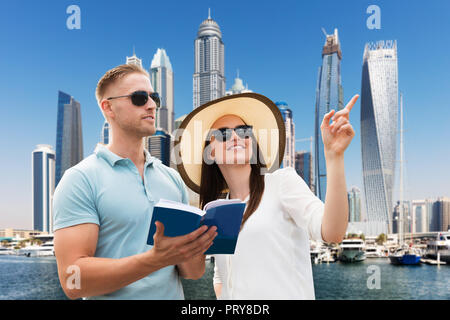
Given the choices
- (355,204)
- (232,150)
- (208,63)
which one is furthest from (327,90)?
Result: (232,150)

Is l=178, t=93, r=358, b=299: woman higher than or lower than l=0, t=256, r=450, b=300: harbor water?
higher

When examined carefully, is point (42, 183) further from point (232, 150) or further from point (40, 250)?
point (232, 150)

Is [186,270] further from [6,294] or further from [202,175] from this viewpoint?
[6,294]

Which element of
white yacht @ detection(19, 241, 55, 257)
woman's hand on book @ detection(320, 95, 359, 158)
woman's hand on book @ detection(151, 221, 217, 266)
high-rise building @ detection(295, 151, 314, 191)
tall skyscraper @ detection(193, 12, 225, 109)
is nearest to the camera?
woman's hand on book @ detection(151, 221, 217, 266)

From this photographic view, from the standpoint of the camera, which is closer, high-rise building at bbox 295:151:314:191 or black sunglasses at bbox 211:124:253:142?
black sunglasses at bbox 211:124:253:142

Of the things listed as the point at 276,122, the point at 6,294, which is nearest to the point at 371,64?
the point at 6,294

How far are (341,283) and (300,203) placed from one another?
50.7m

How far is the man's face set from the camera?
2424mm

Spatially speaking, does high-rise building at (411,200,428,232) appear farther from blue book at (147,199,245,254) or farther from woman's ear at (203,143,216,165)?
blue book at (147,199,245,254)

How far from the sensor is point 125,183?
2.25m

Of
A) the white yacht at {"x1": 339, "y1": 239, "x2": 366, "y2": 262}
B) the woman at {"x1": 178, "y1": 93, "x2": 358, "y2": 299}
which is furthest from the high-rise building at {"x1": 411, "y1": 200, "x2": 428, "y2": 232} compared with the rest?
the woman at {"x1": 178, "y1": 93, "x2": 358, "y2": 299}

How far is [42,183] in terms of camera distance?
82.6 meters

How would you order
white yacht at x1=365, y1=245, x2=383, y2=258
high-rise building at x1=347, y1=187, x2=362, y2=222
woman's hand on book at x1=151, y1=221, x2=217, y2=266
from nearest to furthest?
woman's hand on book at x1=151, y1=221, x2=217, y2=266 → white yacht at x1=365, y1=245, x2=383, y2=258 → high-rise building at x1=347, y1=187, x2=362, y2=222

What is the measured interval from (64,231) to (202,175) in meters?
1.06
